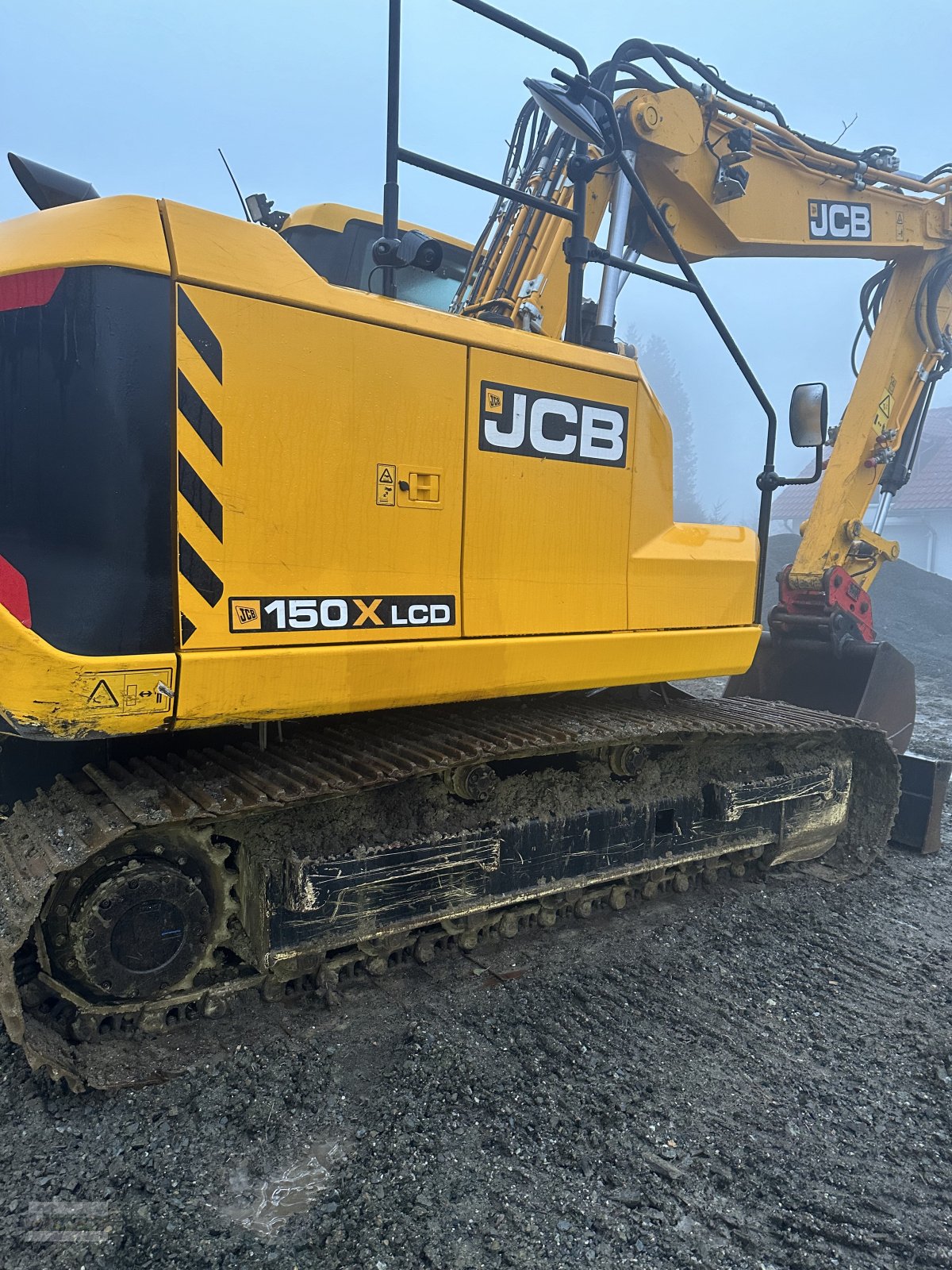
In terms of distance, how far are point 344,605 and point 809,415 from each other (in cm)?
227

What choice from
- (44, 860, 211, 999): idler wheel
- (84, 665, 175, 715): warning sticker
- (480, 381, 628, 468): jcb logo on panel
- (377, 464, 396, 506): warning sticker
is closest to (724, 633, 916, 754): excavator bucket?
(480, 381, 628, 468): jcb logo on panel

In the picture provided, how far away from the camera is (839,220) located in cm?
505

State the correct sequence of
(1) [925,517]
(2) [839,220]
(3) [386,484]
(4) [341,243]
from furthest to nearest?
(1) [925,517]
(2) [839,220]
(4) [341,243]
(3) [386,484]

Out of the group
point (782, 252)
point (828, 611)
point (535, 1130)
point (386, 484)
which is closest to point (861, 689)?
point (828, 611)

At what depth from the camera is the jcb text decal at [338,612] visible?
2.23 meters

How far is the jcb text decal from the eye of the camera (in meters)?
2.23

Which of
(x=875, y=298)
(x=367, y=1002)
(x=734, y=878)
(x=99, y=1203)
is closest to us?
(x=99, y=1203)

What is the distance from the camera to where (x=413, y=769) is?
256 cm

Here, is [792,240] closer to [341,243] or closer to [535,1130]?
[341,243]

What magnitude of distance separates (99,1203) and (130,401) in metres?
1.97

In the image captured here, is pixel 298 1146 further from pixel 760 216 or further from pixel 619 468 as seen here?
pixel 760 216

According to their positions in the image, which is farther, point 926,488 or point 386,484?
point 926,488

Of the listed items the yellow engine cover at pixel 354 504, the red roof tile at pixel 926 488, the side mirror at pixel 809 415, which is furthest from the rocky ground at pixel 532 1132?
the red roof tile at pixel 926 488

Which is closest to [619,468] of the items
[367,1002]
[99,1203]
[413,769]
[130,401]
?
[413,769]
